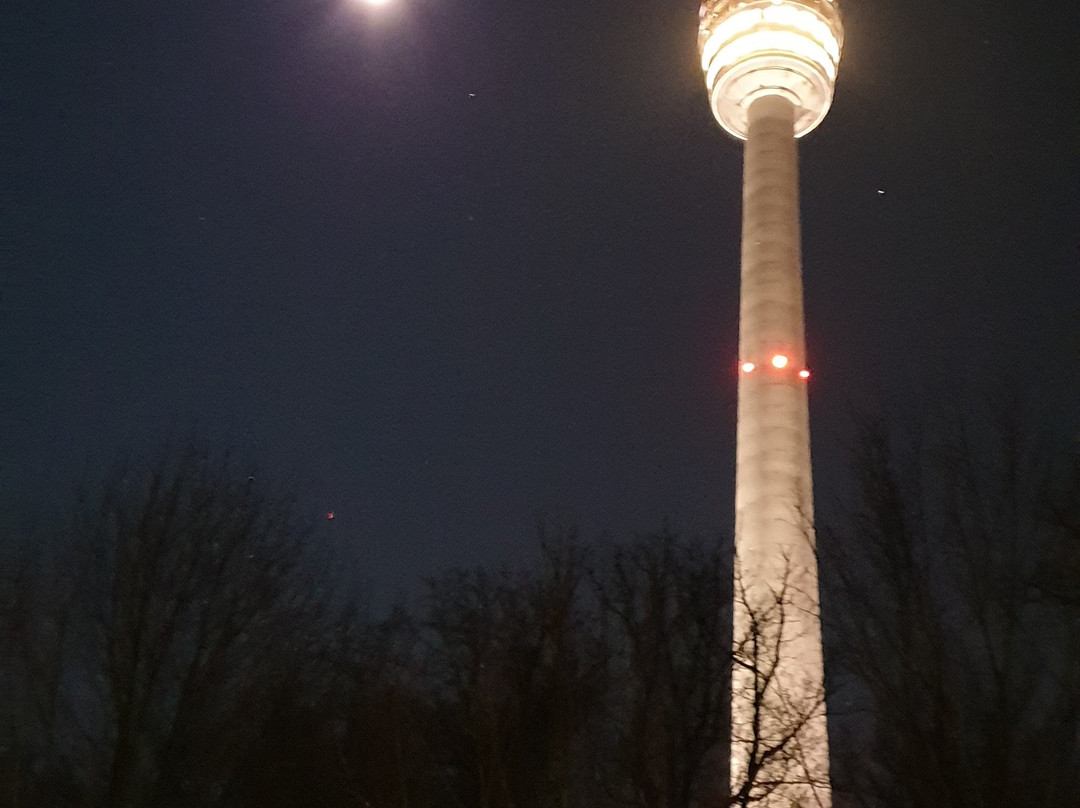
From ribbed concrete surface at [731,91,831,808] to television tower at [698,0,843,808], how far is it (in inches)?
1.4

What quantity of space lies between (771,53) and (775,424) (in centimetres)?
1428

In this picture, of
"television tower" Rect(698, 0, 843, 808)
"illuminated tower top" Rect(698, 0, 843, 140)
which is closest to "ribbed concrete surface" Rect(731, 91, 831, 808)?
"television tower" Rect(698, 0, 843, 808)

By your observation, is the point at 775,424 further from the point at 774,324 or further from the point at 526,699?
the point at 526,699

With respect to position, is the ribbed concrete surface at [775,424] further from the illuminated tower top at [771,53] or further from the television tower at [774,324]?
the illuminated tower top at [771,53]

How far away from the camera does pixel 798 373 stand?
31234 mm

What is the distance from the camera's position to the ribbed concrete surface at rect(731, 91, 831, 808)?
27.5m

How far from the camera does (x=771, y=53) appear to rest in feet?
120

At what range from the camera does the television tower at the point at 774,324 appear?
26922 mm

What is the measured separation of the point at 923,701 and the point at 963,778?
1055 millimetres

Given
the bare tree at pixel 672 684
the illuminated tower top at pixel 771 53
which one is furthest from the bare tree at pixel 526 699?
the illuminated tower top at pixel 771 53

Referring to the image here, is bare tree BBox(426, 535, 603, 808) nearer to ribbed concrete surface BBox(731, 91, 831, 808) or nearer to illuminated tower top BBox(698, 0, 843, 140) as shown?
ribbed concrete surface BBox(731, 91, 831, 808)

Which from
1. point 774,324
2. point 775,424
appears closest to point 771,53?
point 774,324

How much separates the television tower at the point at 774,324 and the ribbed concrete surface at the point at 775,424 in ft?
0.12

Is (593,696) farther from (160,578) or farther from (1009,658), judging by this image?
(1009,658)
